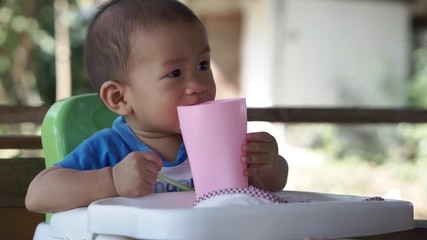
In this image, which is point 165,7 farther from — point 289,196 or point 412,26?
point 412,26

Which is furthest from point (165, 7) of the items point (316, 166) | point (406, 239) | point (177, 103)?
point (316, 166)

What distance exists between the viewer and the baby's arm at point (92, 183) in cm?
135

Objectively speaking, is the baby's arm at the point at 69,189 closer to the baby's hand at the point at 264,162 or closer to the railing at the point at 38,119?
the baby's hand at the point at 264,162

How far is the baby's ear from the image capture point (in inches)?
61.8

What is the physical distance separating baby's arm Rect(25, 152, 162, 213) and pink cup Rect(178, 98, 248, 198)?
0.07 meters

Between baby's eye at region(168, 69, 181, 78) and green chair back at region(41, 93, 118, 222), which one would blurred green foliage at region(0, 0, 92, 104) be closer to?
green chair back at region(41, 93, 118, 222)

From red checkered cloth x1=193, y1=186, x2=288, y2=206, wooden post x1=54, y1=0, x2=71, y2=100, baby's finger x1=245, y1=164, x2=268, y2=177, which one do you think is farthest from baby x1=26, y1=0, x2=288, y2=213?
wooden post x1=54, y1=0, x2=71, y2=100

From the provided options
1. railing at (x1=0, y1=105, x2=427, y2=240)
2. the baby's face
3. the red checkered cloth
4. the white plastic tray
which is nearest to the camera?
the white plastic tray

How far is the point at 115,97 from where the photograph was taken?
158cm

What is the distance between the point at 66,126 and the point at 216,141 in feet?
1.66

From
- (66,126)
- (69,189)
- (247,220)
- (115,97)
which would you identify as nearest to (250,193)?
(247,220)

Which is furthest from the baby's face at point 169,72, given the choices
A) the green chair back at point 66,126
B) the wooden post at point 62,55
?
the wooden post at point 62,55

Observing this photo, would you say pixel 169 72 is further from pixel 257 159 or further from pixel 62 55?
pixel 62 55

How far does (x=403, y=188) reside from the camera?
23.0 feet
